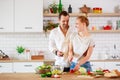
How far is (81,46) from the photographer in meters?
3.82

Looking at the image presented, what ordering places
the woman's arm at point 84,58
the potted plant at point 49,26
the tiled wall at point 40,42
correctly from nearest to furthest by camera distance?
1. the woman's arm at point 84,58
2. the potted plant at point 49,26
3. the tiled wall at point 40,42

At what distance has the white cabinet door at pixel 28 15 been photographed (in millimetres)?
6039

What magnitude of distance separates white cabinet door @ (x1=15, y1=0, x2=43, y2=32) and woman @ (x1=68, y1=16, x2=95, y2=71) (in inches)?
90.9

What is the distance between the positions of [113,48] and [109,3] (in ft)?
3.47

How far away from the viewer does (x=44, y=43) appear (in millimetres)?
6461

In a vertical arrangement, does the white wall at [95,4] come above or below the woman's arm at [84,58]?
above

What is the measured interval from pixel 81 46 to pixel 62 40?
521 millimetres

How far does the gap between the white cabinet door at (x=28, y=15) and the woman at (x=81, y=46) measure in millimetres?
2308

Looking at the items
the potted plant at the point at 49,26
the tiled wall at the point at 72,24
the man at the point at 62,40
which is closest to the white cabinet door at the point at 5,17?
the tiled wall at the point at 72,24

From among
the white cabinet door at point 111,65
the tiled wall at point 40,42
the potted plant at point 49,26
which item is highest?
the potted plant at point 49,26

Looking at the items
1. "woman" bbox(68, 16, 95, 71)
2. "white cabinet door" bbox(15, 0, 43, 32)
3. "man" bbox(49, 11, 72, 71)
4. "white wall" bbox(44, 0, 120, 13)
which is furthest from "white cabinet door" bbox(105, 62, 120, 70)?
"woman" bbox(68, 16, 95, 71)

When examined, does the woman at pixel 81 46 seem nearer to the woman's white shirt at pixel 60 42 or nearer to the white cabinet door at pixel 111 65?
the woman's white shirt at pixel 60 42

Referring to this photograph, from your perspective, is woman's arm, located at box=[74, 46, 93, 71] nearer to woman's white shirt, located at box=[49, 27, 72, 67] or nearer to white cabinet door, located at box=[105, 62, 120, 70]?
woman's white shirt, located at box=[49, 27, 72, 67]

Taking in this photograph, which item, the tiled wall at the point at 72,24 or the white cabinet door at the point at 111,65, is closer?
the white cabinet door at the point at 111,65
